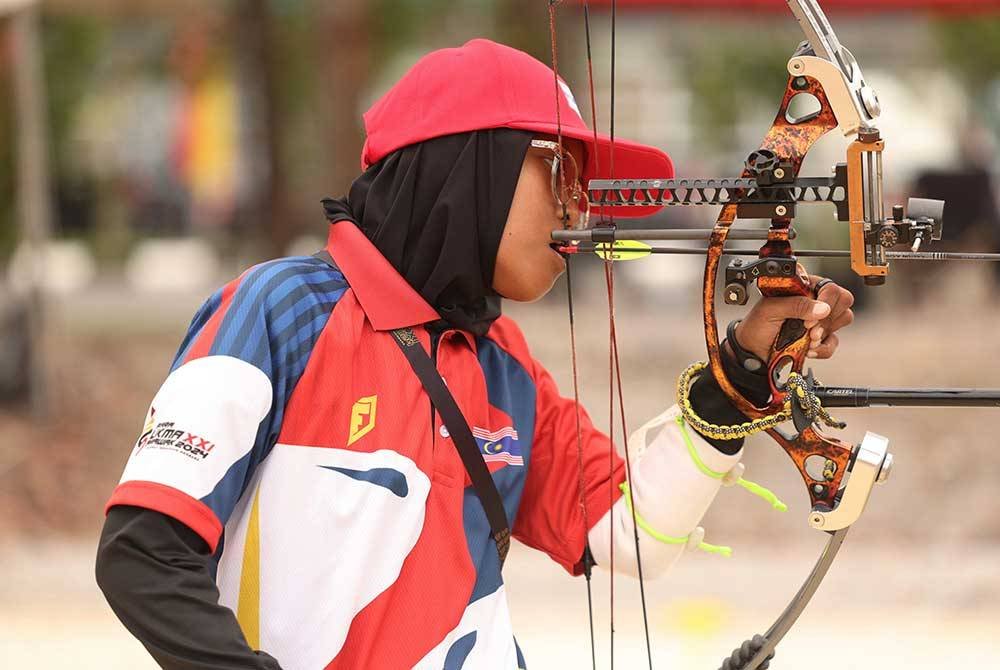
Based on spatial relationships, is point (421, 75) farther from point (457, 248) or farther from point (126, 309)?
point (126, 309)

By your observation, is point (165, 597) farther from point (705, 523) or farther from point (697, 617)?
point (705, 523)

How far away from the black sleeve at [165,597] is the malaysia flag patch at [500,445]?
1.67 feet

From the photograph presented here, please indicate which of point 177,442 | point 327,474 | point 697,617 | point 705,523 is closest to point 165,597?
point 177,442

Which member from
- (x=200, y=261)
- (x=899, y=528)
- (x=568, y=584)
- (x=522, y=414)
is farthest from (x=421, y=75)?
(x=200, y=261)

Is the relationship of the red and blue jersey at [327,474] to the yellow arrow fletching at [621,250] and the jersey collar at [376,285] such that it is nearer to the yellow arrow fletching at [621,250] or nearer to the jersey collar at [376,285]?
the jersey collar at [376,285]

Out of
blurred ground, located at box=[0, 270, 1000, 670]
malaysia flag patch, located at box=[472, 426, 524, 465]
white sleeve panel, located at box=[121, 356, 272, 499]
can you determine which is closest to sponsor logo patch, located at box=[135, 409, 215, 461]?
white sleeve panel, located at box=[121, 356, 272, 499]

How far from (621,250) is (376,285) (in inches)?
13.6

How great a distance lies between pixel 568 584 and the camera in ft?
21.1

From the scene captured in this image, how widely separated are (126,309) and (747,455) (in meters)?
5.34

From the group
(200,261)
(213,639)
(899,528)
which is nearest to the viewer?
(213,639)

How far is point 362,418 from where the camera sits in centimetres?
203

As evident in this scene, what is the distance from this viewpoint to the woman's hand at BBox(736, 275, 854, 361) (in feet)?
6.54

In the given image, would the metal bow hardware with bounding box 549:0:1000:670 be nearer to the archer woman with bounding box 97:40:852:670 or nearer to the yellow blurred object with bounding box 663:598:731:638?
the archer woman with bounding box 97:40:852:670

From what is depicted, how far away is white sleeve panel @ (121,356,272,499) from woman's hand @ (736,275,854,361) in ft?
2.13
